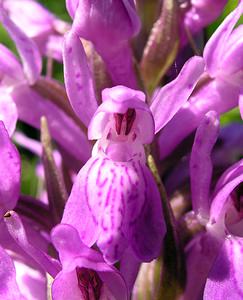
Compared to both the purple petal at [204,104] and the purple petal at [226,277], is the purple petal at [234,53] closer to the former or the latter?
the purple petal at [204,104]

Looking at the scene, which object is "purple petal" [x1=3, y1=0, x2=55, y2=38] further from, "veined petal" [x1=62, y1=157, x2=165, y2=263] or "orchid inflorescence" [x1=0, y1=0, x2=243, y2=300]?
"veined petal" [x1=62, y1=157, x2=165, y2=263]

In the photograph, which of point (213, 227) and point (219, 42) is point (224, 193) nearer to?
point (213, 227)

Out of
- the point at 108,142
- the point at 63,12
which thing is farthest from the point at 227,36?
the point at 63,12

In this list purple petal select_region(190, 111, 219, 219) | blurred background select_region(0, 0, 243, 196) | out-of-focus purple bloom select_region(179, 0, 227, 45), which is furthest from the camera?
blurred background select_region(0, 0, 243, 196)

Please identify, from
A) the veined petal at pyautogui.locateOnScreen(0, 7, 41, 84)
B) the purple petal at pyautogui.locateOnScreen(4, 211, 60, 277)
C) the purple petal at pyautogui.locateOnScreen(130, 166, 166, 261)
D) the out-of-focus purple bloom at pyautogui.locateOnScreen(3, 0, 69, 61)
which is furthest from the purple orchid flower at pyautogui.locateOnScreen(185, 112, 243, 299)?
the out-of-focus purple bloom at pyautogui.locateOnScreen(3, 0, 69, 61)

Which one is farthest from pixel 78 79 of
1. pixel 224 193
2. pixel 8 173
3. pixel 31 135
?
pixel 31 135

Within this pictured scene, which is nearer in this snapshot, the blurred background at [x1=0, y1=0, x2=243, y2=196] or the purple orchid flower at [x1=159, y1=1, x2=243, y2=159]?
the purple orchid flower at [x1=159, y1=1, x2=243, y2=159]
